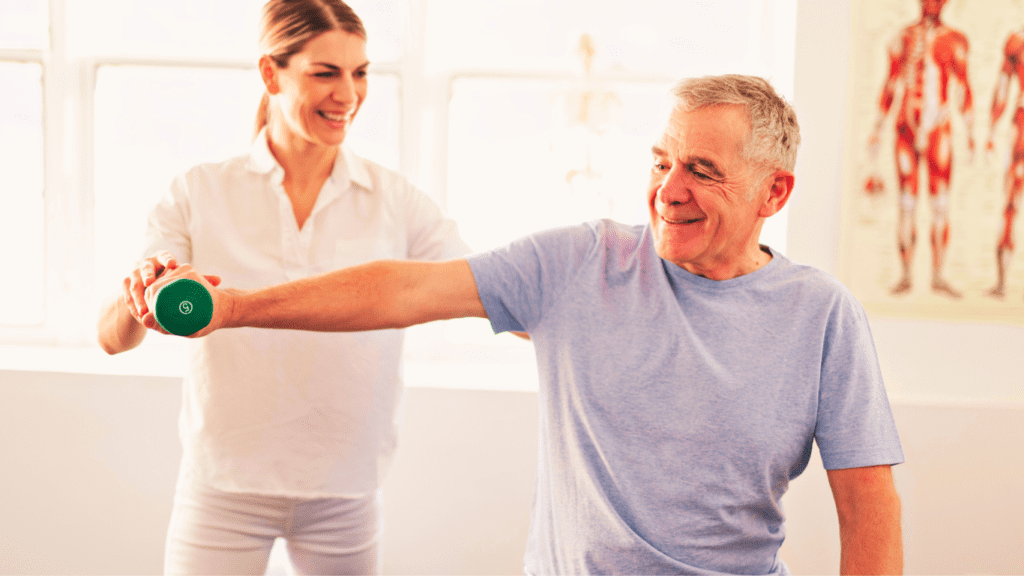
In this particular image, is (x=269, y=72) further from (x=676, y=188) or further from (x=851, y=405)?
(x=851, y=405)

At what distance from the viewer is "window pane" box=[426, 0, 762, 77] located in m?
2.50

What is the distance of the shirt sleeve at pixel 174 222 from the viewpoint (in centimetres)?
138

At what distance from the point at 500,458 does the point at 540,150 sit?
Result: 43.2 inches

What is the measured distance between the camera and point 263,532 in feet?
4.66

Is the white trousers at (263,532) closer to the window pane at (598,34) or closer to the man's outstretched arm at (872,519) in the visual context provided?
the man's outstretched arm at (872,519)

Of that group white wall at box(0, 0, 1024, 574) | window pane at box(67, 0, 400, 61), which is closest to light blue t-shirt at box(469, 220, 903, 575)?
white wall at box(0, 0, 1024, 574)

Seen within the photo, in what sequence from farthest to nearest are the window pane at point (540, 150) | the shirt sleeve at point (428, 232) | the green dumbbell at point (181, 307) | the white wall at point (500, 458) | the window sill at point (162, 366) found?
the window pane at point (540, 150)
the window sill at point (162, 366)
the white wall at point (500, 458)
the shirt sleeve at point (428, 232)
the green dumbbell at point (181, 307)

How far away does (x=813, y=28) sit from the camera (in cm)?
216

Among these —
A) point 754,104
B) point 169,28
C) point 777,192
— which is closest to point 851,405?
point 777,192

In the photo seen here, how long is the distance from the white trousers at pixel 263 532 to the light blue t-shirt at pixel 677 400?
47 cm

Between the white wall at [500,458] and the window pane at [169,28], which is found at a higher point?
the window pane at [169,28]

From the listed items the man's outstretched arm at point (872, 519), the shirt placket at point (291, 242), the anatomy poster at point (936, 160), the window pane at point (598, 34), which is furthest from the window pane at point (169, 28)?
the man's outstretched arm at point (872, 519)

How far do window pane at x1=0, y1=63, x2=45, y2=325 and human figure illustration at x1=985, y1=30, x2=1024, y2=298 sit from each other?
3.25 m

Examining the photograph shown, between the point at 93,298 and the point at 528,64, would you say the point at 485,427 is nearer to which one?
the point at 528,64
